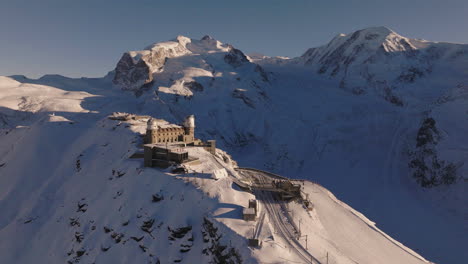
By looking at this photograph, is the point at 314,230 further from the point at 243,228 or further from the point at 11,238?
the point at 11,238

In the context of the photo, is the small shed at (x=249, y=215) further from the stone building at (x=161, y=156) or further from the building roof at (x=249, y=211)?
the stone building at (x=161, y=156)

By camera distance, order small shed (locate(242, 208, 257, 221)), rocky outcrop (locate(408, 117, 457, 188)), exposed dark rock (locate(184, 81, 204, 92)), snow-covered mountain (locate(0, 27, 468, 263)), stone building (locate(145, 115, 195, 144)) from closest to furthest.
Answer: small shed (locate(242, 208, 257, 221)) → snow-covered mountain (locate(0, 27, 468, 263)) → stone building (locate(145, 115, 195, 144)) → rocky outcrop (locate(408, 117, 457, 188)) → exposed dark rock (locate(184, 81, 204, 92))

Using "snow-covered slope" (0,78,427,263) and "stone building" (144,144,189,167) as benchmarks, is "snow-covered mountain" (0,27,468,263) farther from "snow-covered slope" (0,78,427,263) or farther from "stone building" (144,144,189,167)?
"stone building" (144,144,189,167)

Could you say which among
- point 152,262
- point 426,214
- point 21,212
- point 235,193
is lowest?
point 426,214

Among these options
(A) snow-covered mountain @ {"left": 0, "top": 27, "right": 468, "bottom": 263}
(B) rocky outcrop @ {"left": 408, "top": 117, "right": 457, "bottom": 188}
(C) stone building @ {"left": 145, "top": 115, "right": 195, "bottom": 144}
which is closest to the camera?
(A) snow-covered mountain @ {"left": 0, "top": 27, "right": 468, "bottom": 263}

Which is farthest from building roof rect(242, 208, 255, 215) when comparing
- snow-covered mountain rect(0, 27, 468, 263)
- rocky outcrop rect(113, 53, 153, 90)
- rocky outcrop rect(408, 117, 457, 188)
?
rocky outcrop rect(113, 53, 153, 90)

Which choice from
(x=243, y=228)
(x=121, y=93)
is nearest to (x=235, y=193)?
(x=243, y=228)
